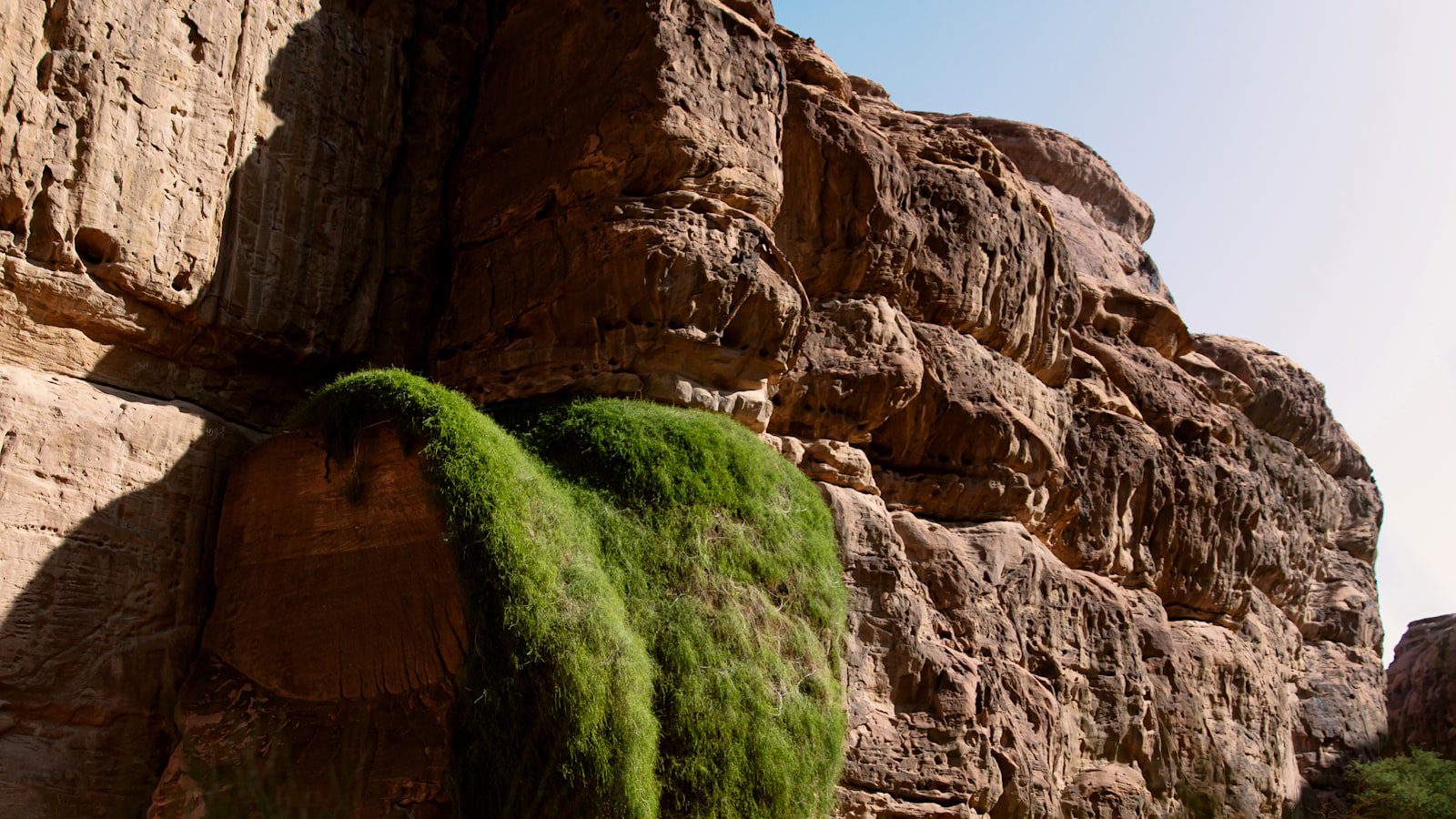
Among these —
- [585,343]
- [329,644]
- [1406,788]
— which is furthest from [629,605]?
[1406,788]

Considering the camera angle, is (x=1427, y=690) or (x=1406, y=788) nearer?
(x=1406, y=788)

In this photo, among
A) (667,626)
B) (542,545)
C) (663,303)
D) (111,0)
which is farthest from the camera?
(663,303)

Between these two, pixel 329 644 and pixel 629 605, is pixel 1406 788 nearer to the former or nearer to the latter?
pixel 629 605

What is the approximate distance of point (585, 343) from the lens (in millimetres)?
10242

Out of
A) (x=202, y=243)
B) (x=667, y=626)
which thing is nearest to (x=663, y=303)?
(x=667, y=626)

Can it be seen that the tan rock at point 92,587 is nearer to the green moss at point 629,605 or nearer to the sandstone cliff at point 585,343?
the sandstone cliff at point 585,343

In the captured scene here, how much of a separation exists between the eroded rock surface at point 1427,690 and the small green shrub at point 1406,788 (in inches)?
110

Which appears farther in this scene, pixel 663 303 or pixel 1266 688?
pixel 1266 688

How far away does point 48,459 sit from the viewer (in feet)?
26.7

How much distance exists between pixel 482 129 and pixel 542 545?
5120 mm

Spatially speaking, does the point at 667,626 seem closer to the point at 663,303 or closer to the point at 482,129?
the point at 663,303

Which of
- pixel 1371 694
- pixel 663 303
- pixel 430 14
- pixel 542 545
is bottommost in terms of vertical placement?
pixel 1371 694

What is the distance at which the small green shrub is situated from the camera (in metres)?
17.9

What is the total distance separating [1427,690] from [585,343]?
20.1 meters
